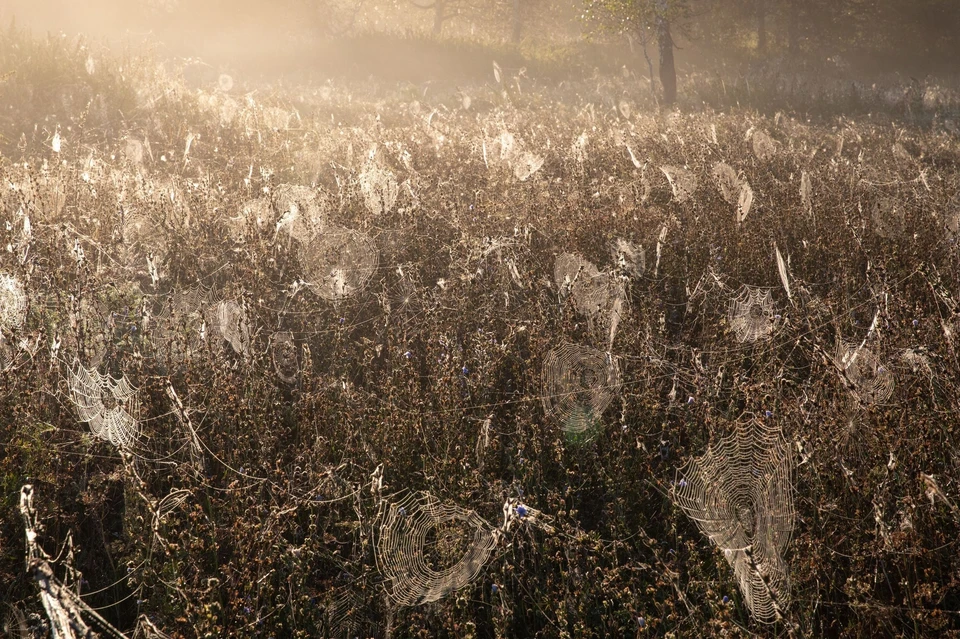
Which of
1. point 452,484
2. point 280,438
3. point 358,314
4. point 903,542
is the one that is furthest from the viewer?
point 358,314

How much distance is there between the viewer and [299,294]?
4.35 metres

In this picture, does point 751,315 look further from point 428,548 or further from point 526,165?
point 526,165

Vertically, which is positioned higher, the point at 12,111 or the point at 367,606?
the point at 12,111

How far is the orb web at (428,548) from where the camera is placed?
2197mm

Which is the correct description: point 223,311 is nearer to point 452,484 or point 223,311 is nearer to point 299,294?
point 299,294

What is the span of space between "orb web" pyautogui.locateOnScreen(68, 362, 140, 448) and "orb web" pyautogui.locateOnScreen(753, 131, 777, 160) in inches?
284

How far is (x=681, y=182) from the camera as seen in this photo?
6.36m

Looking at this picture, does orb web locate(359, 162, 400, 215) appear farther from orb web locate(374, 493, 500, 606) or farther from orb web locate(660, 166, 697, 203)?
orb web locate(374, 493, 500, 606)

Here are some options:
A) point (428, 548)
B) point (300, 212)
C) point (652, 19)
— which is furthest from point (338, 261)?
point (652, 19)

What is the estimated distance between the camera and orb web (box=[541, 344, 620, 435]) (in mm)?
3074

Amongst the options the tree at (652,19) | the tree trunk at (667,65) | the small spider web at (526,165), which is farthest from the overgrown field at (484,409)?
the tree trunk at (667,65)

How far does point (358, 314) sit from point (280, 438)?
4.40ft

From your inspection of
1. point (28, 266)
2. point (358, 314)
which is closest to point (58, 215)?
point (28, 266)

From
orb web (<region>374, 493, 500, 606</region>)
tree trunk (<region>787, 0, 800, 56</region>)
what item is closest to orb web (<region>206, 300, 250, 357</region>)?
orb web (<region>374, 493, 500, 606</region>)
